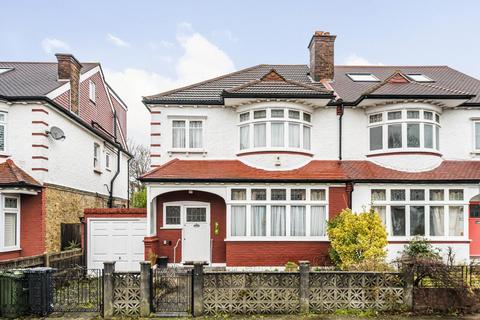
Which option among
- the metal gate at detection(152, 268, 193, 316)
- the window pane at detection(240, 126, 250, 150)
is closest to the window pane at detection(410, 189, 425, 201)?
the window pane at detection(240, 126, 250, 150)

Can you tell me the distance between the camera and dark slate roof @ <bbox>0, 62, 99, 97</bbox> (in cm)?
1681

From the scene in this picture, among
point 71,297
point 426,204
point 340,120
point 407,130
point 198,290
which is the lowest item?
point 71,297

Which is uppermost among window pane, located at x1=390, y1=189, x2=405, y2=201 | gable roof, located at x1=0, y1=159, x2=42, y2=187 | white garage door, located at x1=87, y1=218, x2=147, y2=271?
gable roof, located at x1=0, y1=159, x2=42, y2=187

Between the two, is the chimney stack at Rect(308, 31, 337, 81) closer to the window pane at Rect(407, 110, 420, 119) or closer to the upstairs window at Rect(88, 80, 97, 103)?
the window pane at Rect(407, 110, 420, 119)

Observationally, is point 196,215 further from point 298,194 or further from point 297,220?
point 298,194

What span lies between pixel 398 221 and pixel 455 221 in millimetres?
2215

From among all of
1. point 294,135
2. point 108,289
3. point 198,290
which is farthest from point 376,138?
point 108,289

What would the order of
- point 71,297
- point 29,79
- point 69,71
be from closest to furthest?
point 71,297, point 29,79, point 69,71

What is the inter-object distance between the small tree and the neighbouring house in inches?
443

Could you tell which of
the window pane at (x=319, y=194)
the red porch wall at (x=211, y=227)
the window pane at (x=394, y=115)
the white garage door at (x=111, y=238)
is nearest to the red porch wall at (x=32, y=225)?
the white garage door at (x=111, y=238)

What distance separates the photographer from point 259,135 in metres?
17.0

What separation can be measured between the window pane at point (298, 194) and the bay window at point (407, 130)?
382 centimetres

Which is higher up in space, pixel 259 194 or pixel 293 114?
pixel 293 114

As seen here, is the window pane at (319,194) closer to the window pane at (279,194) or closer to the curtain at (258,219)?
the window pane at (279,194)
